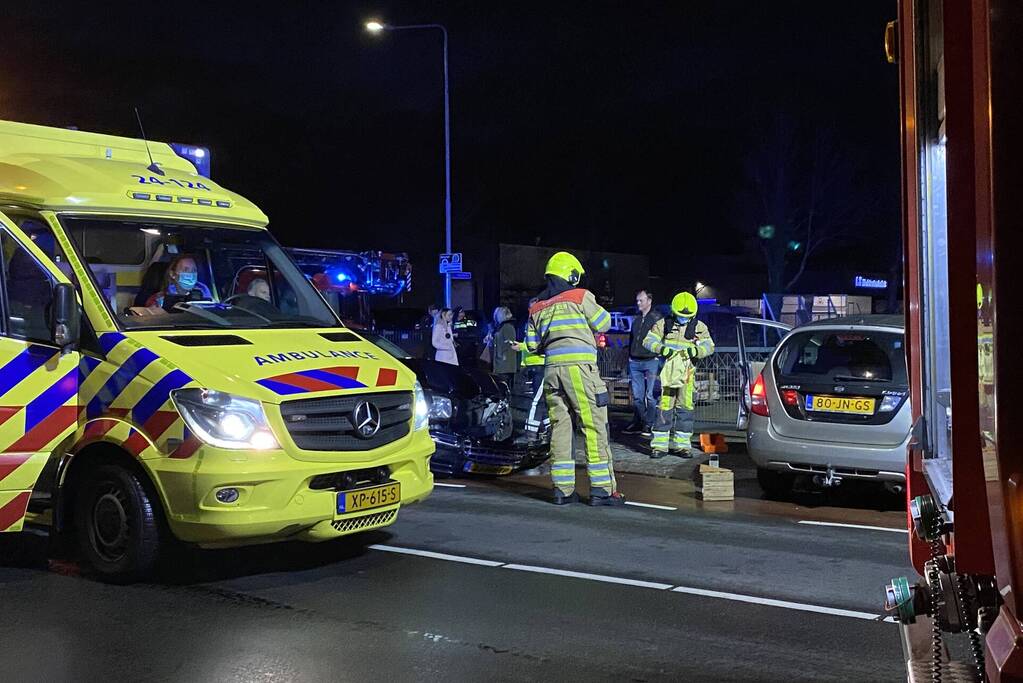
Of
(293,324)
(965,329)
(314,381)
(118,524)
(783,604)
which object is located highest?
(293,324)

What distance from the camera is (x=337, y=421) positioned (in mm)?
6266

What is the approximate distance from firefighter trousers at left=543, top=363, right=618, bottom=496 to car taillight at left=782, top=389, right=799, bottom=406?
153cm

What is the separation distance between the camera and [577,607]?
18.7ft

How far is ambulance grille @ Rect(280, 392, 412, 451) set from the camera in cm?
607

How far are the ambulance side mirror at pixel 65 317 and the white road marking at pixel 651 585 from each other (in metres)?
2.37

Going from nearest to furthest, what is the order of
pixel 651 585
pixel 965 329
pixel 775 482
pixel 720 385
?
1. pixel 965 329
2. pixel 651 585
3. pixel 775 482
4. pixel 720 385

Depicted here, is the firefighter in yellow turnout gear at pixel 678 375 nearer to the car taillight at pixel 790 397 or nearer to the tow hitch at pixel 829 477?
the car taillight at pixel 790 397

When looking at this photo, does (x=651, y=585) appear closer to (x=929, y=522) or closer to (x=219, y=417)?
(x=219, y=417)

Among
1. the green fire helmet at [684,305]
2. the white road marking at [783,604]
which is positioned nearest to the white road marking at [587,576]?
the white road marking at [783,604]

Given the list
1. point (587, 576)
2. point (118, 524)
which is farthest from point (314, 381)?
point (587, 576)

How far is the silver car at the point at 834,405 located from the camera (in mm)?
8422

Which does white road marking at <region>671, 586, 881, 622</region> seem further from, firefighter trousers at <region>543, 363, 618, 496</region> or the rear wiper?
the rear wiper

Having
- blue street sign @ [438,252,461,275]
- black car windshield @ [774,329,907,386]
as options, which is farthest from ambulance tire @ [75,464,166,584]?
blue street sign @ [438,252,461,275]

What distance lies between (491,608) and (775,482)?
14.3 ft
